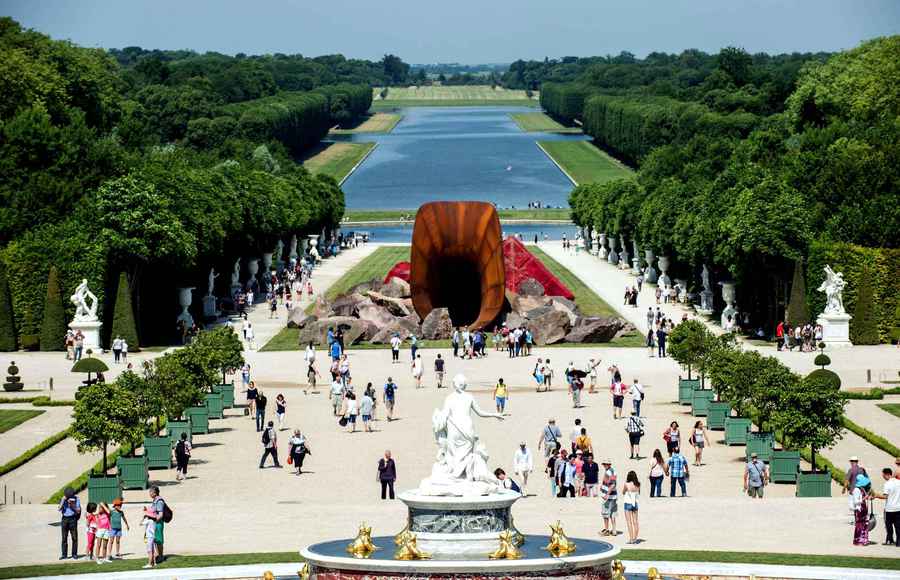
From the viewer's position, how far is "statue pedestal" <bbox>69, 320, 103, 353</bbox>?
278 ft

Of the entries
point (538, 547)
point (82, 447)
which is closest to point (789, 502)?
point (538, 547)

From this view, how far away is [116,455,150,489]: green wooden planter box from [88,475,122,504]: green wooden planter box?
2.13m

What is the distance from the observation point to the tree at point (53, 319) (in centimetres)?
8588

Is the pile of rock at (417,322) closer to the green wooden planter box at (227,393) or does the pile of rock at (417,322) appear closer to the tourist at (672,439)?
the green wooden planter box at (227,393)

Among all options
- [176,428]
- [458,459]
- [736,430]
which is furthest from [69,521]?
[736,430]

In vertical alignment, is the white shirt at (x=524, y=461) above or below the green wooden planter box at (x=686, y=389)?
below

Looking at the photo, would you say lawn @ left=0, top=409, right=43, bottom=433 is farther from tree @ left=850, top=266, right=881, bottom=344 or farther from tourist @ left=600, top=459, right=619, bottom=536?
tree @ left=850, top=266, right=881, bottom=344

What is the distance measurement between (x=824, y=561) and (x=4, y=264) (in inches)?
2220

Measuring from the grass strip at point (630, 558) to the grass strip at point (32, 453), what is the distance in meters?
15.4

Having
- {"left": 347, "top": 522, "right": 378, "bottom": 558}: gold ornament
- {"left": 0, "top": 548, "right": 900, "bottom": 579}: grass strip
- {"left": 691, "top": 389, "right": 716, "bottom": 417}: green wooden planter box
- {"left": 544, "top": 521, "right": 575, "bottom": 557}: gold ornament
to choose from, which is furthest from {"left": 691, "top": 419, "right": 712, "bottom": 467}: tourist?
{"left": 347, "top": 522, "right": 378, "bottom": 558}: gold ornament

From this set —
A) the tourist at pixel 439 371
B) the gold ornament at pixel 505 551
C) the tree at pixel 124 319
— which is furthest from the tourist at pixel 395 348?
the gold ornament at pixel 505 551

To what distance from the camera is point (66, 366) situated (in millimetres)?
80250

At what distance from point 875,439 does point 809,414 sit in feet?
28.6

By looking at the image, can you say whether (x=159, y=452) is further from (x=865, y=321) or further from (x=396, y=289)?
(x=396, y=289)
